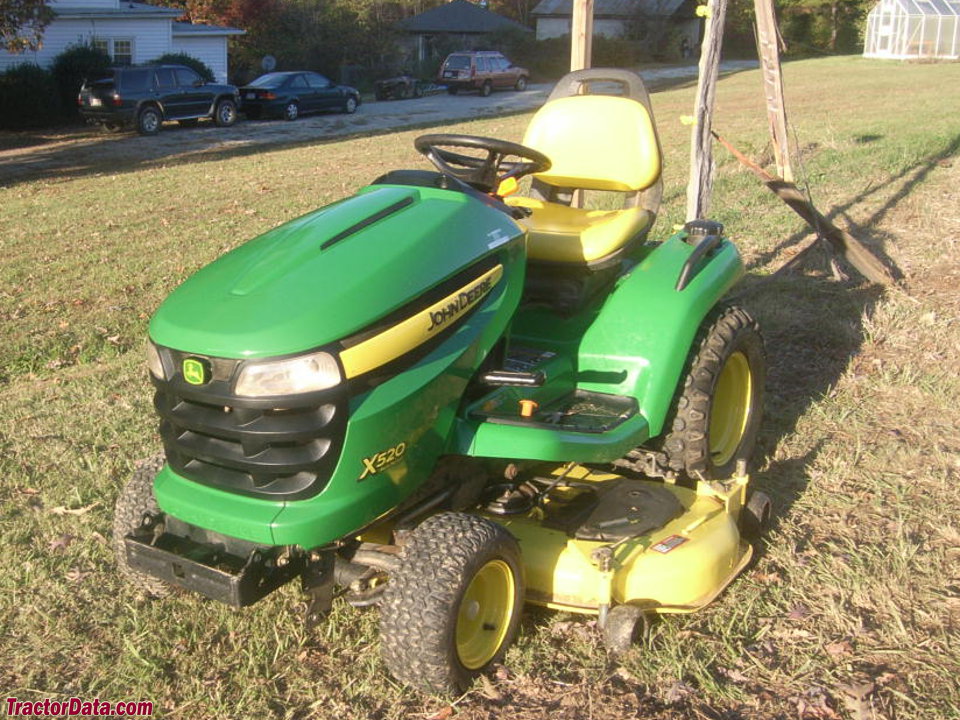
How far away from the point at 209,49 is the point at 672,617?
1146 inches

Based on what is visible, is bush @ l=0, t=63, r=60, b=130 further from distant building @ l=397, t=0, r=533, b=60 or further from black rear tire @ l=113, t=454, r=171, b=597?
black rear tire @ l=113, t=454, r=171, b=597

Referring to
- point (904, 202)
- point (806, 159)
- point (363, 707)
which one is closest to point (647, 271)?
point (363, 707)

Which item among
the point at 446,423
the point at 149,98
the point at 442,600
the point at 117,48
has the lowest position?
the point at 442,600

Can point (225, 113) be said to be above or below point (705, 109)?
below

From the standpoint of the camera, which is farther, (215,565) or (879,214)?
(879,214)

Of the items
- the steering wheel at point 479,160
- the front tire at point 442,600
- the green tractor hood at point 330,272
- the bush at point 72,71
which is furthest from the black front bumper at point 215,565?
the bush at point 72,71

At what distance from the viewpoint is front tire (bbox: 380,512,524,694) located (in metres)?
2.73

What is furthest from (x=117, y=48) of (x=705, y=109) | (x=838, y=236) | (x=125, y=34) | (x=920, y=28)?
(x=920, y=28)

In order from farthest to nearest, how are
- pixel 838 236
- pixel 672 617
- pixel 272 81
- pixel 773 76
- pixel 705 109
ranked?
1. pixel 272 81
2. pixel 773 76
3. pixel 838 236
4. pixel 705 109
5. pixel 672 617

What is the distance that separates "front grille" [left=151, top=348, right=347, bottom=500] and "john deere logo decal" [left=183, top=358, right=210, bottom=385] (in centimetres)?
2

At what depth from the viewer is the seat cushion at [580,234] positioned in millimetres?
3740

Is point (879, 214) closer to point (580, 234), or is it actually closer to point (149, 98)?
point (580, 234)

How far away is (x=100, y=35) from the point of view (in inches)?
1033

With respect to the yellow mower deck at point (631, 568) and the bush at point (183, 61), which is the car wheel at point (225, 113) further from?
the yellow mower deck at point (631, 568)
